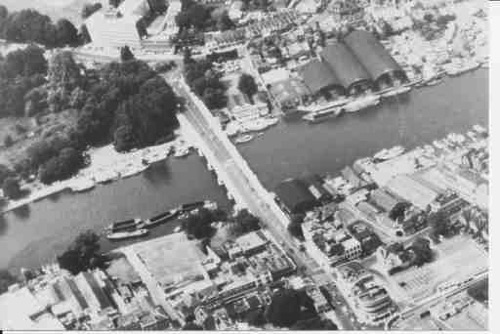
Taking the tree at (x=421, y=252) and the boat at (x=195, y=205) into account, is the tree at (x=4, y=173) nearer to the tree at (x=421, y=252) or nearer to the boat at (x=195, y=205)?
the boat at (x=195, y=205)

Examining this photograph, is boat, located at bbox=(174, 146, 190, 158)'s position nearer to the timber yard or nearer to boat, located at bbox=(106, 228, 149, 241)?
the timber yard

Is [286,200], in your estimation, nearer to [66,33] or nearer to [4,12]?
[66,33]

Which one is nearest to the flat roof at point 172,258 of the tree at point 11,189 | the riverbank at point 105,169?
the riverbank at point 105,169

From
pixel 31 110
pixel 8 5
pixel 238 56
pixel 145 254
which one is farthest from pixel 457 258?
pixel 8 5

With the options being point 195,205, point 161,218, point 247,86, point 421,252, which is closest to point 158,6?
point 247,86

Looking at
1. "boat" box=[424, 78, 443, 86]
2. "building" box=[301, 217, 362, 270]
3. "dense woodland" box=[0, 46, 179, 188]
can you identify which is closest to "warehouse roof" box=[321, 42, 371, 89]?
"boat" box=[424, 78, 443, 86]

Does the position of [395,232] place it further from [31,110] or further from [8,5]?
[8,5]
